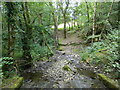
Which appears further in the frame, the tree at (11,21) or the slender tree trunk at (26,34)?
the slender tree trunk at (26,34)

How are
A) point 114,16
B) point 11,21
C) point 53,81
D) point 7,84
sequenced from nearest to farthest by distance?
point 7,84 → point 53,81 → point 11,21 → point 114,16

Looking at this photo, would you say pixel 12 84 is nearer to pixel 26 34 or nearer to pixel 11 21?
pixel 26 34

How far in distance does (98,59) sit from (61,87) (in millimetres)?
2784

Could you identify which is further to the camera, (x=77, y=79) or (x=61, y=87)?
(x=77, y=79)

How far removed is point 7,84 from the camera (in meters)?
2.72

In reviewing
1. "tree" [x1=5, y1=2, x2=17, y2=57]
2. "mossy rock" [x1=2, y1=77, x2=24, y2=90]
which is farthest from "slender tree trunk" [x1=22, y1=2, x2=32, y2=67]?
"mossy rock" [x1=2, y1=77, x2=24, y2=90]

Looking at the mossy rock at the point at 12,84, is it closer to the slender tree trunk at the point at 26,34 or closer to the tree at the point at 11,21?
the tree at the point at 11,21

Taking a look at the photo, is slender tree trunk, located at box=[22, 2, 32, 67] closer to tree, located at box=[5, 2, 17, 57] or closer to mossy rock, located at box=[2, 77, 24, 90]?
tree, located at box=[5, 2, 17, 57]

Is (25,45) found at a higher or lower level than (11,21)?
lower

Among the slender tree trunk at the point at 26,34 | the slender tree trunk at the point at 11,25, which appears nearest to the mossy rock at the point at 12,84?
the slender tree trunk at the point at 11,25

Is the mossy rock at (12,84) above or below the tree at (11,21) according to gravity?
below

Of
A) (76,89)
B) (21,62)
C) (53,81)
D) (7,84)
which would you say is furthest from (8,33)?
(76,89)

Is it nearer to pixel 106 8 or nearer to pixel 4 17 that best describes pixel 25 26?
pixel 4 17

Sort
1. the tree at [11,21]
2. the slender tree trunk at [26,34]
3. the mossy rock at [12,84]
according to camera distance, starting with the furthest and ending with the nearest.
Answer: the slender tree trunk at [26,34] → the tree at [11,21] → the mossy rock at [12,84]
